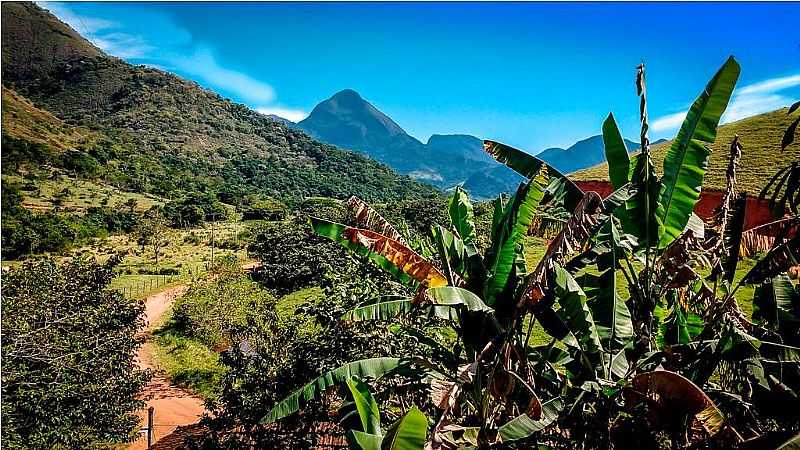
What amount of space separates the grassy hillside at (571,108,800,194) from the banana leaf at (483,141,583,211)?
20339 mm

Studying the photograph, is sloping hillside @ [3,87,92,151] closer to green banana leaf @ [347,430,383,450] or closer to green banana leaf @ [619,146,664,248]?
green banana leaf @ [347,430,383,450]

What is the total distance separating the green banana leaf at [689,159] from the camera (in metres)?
3.49

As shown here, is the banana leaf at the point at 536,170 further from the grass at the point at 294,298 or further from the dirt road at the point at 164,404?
the grass at the point at 294,298

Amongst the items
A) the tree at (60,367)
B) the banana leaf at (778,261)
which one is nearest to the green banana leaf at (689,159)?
the banana leaf at (778,261)

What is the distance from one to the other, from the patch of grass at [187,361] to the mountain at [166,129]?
3694cm

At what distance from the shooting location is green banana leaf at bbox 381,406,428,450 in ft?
9.67

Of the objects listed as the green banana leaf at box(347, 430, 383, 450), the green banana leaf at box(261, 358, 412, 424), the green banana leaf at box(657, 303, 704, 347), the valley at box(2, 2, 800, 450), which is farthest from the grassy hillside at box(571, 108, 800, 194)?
the green banana leaf at box(347, 430, 383, 450)

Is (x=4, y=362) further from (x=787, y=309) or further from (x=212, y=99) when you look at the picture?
(x=212, y=99)

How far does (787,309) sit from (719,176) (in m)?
25.5

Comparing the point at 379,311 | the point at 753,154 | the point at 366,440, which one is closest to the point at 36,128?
the point at 753,154

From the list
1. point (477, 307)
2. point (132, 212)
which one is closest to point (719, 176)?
point (477, 307)

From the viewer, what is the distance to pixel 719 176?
85.9 feet

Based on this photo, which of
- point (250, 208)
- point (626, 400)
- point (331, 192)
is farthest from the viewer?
point (331, 192)

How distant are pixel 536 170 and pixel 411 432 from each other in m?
2.22
